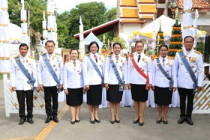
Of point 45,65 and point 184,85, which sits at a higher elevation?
point 45,65

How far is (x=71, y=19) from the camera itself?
49062 millimetres

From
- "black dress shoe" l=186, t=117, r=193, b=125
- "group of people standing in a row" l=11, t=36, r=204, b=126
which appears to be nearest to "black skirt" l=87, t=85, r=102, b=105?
"group of people standing in a row" l=11, t=36, r=204, b=126

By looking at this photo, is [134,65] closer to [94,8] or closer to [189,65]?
[189,65]

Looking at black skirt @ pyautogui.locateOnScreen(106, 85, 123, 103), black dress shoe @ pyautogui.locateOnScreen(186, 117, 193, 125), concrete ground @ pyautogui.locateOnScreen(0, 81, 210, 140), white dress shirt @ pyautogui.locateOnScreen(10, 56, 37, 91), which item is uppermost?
white dress shirt @ pyautogui.locateOnScreen(10, 56, 37, 91)

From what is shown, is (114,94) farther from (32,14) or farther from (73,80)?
(32,14)

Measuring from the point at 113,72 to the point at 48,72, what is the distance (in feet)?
4.58

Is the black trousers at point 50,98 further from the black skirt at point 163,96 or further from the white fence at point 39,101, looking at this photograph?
the black skirt at point 163,96

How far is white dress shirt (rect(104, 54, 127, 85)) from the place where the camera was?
503cm

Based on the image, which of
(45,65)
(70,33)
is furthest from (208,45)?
(70,33)

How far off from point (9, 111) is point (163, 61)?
3.85 m

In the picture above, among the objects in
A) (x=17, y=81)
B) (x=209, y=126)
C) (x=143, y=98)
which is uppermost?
(x=17, y=81)

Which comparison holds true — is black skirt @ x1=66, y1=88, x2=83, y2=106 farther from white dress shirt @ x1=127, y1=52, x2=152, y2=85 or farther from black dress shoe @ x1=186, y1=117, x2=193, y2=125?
black dress shoe @ x1=186, y1=117, x2=193, y2=125

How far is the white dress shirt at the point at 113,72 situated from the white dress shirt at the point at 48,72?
0.99m

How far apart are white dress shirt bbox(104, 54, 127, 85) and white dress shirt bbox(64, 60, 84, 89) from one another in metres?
0.57
